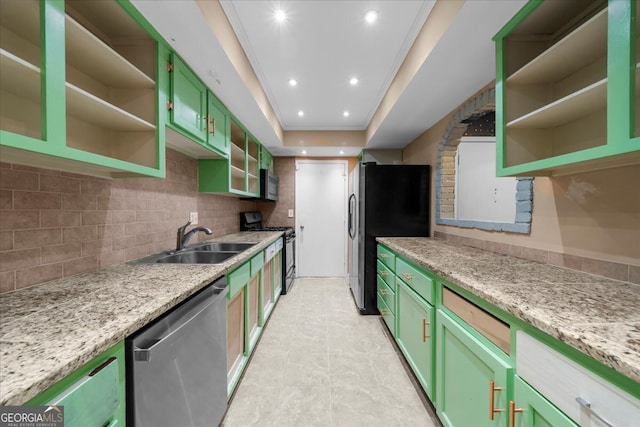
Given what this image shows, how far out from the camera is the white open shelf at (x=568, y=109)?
3.13 ft

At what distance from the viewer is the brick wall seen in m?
0.95

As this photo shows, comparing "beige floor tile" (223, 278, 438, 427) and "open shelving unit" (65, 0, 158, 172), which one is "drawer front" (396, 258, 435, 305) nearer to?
"beige floor tile" (223, 278, 438, 427)

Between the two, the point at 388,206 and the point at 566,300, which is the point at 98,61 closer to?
the point at 566,300

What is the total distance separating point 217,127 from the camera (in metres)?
2.09

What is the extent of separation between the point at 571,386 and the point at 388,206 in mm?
2215

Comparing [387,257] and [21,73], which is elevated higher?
[21,73]

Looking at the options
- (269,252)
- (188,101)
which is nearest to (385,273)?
(269,252)

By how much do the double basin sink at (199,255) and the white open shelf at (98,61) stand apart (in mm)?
999

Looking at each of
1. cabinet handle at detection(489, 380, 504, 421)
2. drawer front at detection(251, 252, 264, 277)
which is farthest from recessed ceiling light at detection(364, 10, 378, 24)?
cabinet handle at detection(489, 380, 504, 421)

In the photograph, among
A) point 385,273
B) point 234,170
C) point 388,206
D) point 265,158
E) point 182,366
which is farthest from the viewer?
point 265,158

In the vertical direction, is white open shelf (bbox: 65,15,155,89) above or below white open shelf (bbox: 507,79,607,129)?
above

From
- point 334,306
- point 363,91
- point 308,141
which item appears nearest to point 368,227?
point 334,306

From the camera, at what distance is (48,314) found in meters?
0.73

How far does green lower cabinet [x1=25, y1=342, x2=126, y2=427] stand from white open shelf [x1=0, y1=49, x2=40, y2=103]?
0.85 meters
